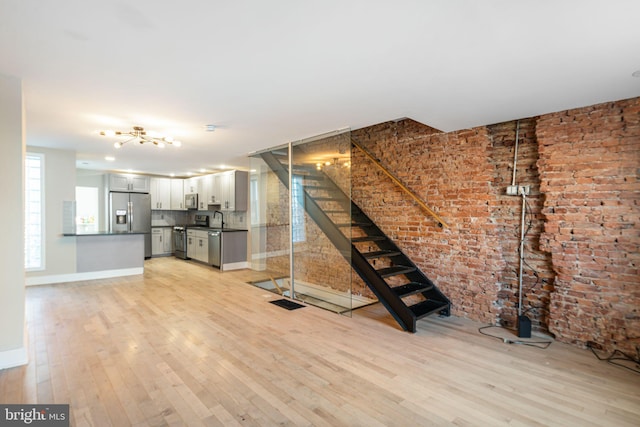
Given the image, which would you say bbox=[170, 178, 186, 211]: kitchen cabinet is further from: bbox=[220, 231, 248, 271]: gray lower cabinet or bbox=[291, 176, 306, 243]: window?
bbox=[291, 176, 306, 243]: window

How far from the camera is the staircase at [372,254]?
383 cm

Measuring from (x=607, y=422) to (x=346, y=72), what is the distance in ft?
10.1

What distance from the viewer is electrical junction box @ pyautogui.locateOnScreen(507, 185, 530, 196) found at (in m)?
3.61

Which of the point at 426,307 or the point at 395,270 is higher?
the point at 395,270

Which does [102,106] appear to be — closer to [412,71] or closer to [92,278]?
[412,71]

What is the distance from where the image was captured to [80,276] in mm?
5996

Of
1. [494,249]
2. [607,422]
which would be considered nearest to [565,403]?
[607,422]

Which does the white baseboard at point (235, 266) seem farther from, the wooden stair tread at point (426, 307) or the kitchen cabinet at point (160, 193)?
the wooden stair tread at point (426, 307)

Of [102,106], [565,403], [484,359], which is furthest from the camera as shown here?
[102,106]

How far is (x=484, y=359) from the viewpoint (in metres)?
2.94

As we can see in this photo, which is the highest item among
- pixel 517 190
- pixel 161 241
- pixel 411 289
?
pixel 517 190

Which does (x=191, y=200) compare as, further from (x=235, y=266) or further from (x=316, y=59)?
(x=316, y=59)

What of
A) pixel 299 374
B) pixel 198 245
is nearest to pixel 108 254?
pixel 198 245

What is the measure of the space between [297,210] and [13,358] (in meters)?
3.58
